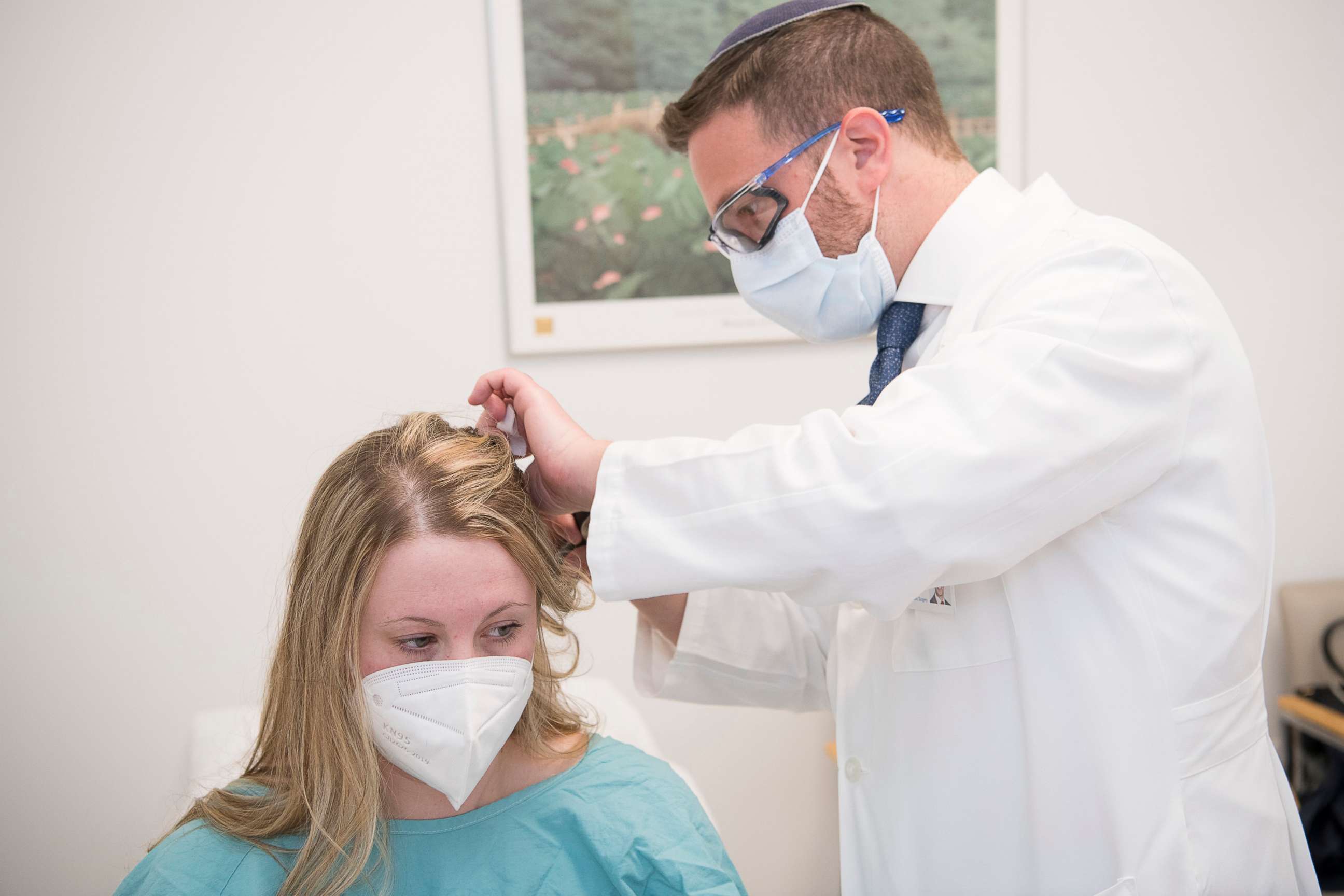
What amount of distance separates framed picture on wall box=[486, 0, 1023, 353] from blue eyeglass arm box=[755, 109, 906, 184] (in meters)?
1.18

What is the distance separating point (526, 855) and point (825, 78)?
1.04 m

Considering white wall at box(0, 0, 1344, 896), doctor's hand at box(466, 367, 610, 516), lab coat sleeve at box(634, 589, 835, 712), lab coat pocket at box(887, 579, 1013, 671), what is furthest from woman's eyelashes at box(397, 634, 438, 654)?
white wall at box(0, 0, 1344, 896)

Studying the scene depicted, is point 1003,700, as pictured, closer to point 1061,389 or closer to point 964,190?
point 1061,389

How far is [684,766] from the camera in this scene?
8.65ft

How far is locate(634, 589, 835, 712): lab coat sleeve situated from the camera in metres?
1.55

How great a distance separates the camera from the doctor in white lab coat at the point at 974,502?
999 millimetres

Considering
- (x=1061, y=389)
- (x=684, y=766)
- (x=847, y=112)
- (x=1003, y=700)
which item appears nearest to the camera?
(x=1061, y=389)

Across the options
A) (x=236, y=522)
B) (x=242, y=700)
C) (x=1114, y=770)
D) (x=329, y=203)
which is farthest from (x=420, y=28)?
(x=1114, y=770)

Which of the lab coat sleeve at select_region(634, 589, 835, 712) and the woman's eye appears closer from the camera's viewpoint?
the woman's eye

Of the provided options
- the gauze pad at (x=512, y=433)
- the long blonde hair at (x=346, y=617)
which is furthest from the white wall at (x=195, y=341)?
the gauze pad at (x=512, y=433)

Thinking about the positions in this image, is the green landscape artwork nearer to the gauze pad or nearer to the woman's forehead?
the gauze pad

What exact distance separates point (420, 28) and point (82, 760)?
5.81ft

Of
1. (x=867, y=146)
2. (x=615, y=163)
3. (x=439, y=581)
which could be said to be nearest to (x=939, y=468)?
(x=867, y=146)

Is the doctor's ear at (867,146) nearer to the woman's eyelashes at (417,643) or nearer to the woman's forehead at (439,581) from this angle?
the woman's forehead at (439,581)
